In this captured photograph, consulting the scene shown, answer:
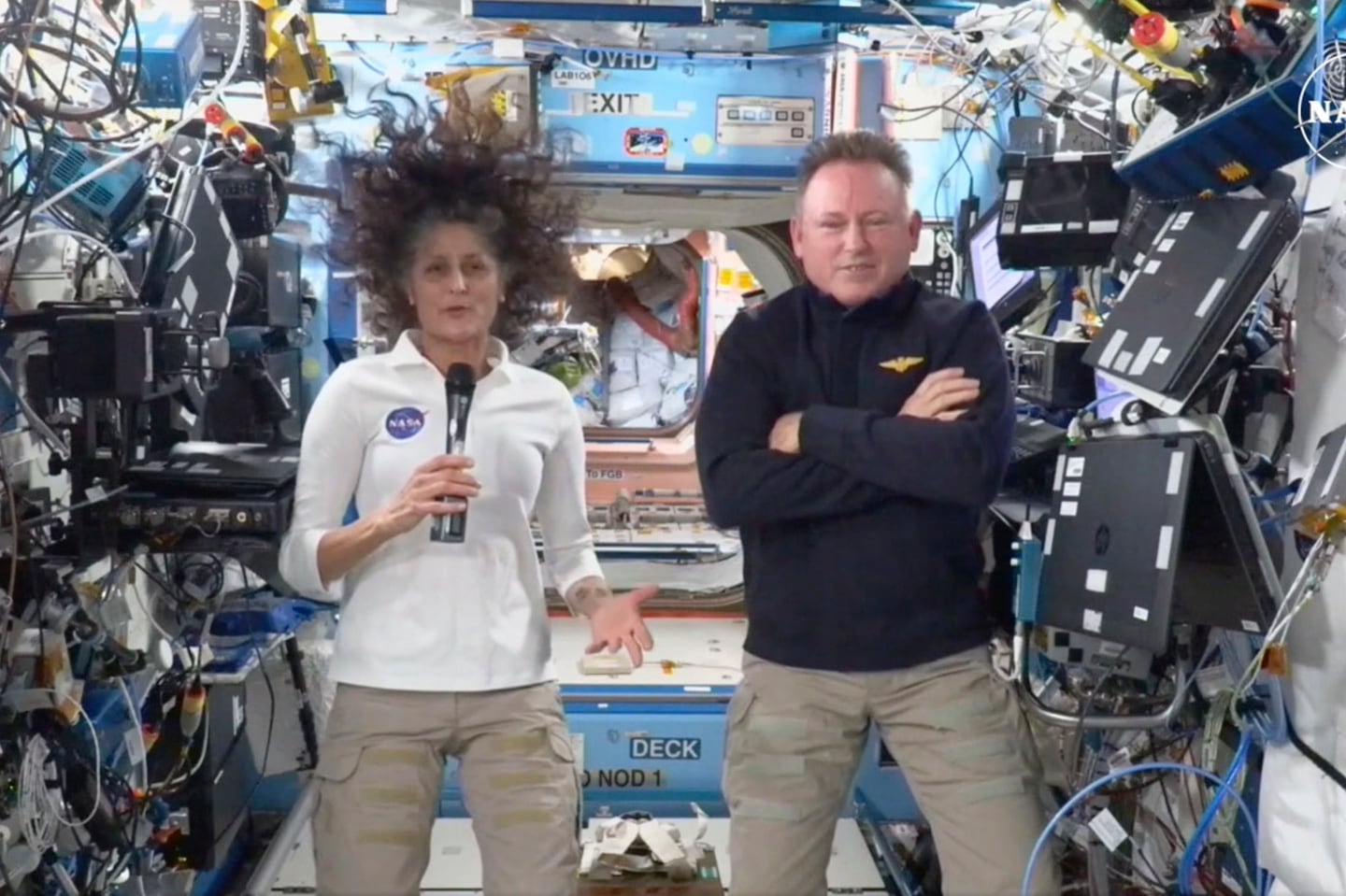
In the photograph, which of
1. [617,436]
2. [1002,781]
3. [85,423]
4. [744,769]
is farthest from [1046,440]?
[617,436]

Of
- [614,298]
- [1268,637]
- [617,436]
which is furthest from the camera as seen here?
[614,298]

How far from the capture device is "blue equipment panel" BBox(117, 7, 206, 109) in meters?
2.61

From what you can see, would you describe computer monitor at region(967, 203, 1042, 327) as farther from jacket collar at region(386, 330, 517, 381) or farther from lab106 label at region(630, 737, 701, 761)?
lab106 label at region(630, 737, 701, 761)

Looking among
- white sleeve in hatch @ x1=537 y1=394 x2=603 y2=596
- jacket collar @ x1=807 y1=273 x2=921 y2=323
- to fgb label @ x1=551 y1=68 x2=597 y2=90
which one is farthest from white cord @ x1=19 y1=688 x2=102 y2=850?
to fgb label @ x1=551 y1=68 x2=597 y2=90

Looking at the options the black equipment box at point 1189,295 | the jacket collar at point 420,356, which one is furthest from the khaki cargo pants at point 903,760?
the jacket collar at point 420,356

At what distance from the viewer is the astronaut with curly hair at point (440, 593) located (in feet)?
7.05

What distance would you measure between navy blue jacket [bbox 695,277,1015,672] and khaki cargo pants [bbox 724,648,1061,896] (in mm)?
58

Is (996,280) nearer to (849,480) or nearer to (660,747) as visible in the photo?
(849,480)

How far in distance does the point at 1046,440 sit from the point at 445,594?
1.52m

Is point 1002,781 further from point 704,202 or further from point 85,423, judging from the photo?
point 704,202

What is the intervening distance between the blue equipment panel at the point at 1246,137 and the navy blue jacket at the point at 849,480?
0.51 meters

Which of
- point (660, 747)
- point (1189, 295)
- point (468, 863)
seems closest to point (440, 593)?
point (1189, 295)

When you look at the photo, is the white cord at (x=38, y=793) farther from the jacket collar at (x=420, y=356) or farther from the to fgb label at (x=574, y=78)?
the to fgb label at (x=574, y=78)

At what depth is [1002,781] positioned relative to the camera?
2170 millimetres
